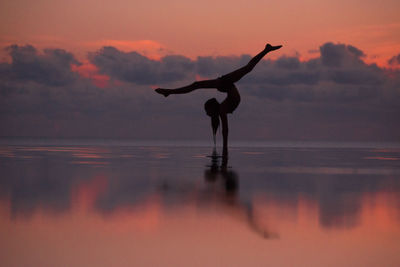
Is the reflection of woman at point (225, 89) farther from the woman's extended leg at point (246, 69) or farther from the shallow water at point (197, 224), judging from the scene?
the shallow water at point (197, 224)

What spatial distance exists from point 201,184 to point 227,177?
1655 mm

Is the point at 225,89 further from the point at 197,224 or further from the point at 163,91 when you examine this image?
the point at 197,224

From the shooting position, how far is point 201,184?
9820 mm

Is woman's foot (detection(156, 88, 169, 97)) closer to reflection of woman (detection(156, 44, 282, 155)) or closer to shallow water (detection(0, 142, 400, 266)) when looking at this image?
reflection of woman (detection(156, 44, 282, 155))

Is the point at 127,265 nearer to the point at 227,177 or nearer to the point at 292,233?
the point at 292,233

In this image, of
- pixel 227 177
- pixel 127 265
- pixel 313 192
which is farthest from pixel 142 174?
pixel 127 265

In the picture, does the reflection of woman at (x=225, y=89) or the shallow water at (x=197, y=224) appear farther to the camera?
the reflection of woman at (x=225, y=89)

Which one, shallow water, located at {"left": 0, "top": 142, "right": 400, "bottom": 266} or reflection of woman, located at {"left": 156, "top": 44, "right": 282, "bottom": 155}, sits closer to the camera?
shallow water, located at {"left": 0, "top": 142, "right": 400, "bottom": 266}

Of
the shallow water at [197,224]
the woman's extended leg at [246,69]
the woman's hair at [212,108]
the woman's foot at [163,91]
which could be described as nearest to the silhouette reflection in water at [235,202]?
the shallow water at [197,224]

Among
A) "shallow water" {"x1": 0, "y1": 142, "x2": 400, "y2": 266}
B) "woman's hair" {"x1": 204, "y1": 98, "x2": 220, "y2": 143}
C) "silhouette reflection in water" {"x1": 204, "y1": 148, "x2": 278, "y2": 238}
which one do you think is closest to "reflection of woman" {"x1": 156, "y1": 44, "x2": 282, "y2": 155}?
"woman's hair" {"x1": 204, "y1": 98, "x2": 220, "y2": 143}

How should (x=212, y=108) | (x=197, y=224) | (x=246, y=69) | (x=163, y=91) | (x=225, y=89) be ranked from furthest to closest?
(x=212, y=108)
(x=163, y=91)
(x=225, y=89)
(x=246, y=69)
(x=197, y=224)

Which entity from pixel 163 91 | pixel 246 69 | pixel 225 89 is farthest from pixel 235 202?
pixel 163 91

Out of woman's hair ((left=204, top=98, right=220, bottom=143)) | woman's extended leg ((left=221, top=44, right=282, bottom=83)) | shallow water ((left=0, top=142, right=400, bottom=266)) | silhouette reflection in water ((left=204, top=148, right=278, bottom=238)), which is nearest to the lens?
shallow water ((left=0, top=142, right=400, bottom=266))

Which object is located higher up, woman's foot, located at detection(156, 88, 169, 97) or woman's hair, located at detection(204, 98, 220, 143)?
woman's foot, located at detection(156, 88, 169, 97)
